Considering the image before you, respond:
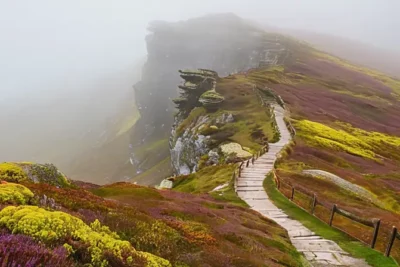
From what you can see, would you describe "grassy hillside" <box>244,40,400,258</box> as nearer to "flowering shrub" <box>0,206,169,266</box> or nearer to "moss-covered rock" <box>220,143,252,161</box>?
"moss-covered rock" <box>220,143,252,161</box>

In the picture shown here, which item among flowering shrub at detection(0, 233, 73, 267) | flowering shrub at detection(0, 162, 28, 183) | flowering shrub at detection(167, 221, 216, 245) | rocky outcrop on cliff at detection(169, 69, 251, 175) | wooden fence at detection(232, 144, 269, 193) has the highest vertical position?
flowering shrub at detection(0, 233, 73, 267)

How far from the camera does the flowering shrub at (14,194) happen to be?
919cm

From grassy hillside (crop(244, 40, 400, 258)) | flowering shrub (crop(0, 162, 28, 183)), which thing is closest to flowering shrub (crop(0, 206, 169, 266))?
flowering shrub (crop(0, 162, 28, 183))

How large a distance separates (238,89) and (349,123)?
31.0m

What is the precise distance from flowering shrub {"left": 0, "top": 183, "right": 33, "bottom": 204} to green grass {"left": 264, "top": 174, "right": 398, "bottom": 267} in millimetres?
16242

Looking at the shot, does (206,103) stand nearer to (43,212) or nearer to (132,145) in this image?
(43,212)

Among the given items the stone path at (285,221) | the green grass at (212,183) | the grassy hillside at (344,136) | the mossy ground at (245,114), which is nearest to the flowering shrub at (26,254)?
the stone path at (285,221)

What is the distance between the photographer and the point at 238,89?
10175 centimetres

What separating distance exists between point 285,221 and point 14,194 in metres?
20.7

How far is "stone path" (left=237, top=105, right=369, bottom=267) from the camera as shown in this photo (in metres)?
18.0

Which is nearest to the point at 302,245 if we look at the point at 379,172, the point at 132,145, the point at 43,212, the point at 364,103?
the point at 43,212

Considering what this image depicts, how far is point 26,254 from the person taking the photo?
5719 millimetres

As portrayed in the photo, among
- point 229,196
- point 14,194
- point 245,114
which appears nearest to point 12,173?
point 14,194

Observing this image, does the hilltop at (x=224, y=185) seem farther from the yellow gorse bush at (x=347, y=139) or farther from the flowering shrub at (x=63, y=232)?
the yellow gorse bush at (x=347, y=139)
